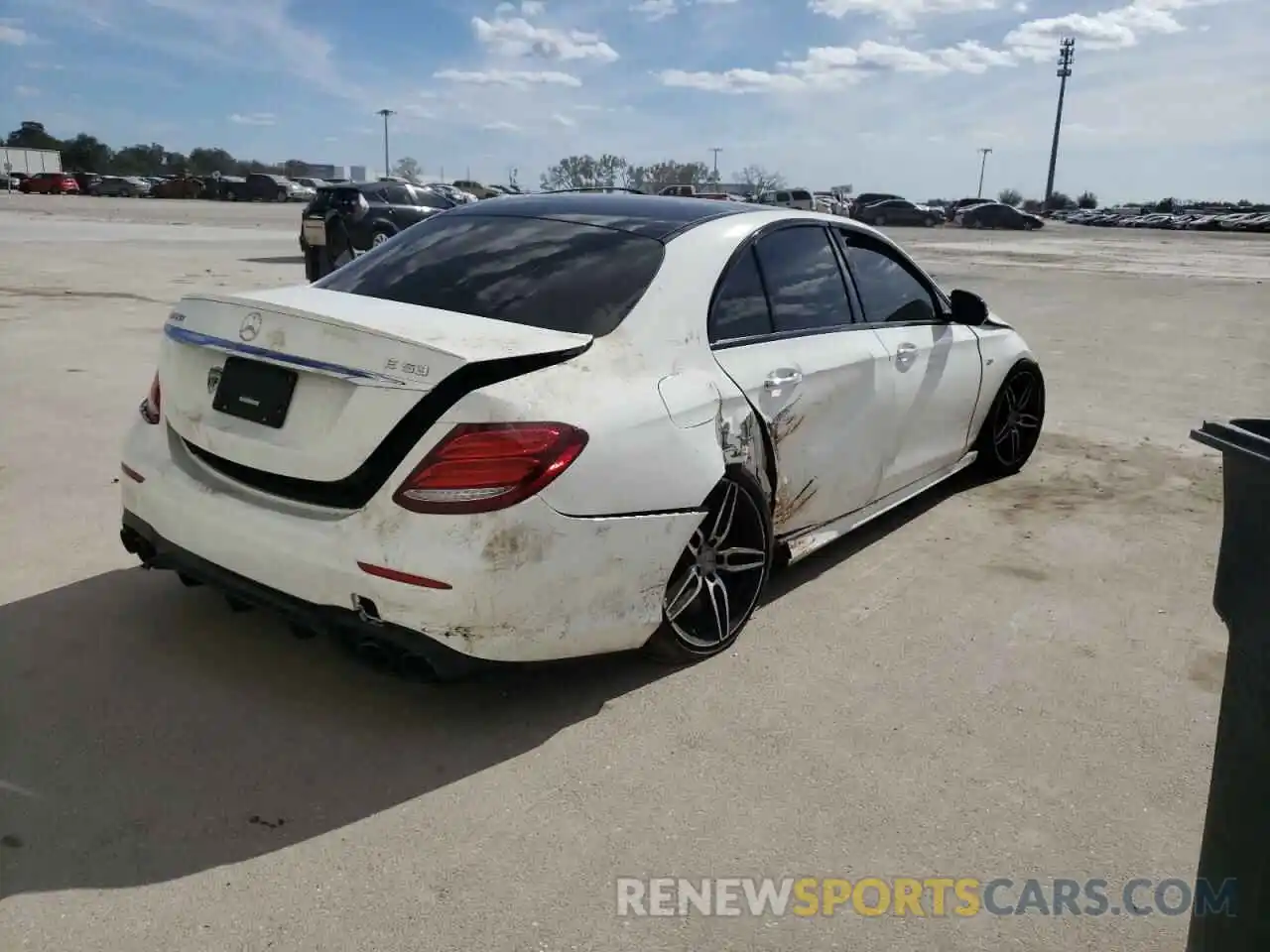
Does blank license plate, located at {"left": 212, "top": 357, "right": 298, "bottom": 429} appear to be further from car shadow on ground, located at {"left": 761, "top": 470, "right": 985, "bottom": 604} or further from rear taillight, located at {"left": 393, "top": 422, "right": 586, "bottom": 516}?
car shadow on ground, located at {"left": 761, "top": 470, "right": 985, "bottom": 604}

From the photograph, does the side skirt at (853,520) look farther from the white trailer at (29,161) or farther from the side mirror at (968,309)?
the white trailer at (29,161)

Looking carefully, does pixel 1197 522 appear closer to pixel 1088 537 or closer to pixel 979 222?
pixel 1088 537

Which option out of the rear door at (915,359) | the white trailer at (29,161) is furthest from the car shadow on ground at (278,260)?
the white trailer at (29,161)

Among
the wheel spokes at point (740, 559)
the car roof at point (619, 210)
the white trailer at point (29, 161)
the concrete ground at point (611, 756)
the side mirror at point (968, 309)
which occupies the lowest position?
the concrete ground at point (611, 756)

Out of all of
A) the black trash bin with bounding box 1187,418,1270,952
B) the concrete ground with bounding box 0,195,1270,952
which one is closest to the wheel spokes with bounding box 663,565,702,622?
the concrete ground with bounding box 0,195,1270,952

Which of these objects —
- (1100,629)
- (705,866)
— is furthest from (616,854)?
(1100,629)

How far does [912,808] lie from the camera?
8.91 ft

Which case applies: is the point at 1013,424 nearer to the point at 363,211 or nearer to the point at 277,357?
the point at 277,357

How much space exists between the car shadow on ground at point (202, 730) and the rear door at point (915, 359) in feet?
5.83

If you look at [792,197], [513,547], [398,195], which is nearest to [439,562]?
[513,547]

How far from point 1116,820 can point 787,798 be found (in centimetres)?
85

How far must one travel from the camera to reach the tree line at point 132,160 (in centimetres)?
9381

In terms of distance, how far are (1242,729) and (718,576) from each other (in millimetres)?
1913

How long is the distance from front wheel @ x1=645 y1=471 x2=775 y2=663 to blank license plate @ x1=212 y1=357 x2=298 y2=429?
1.25 metres
